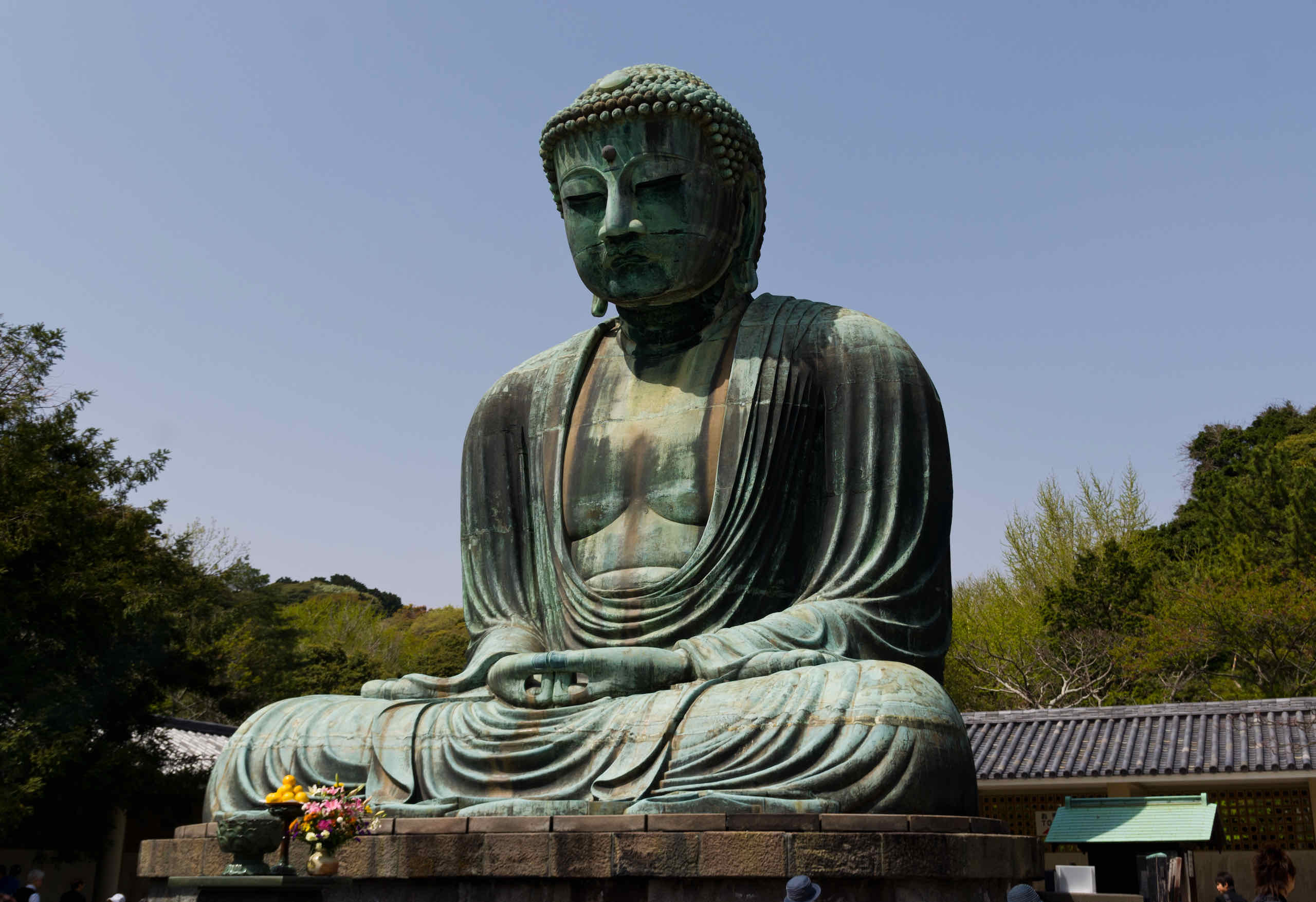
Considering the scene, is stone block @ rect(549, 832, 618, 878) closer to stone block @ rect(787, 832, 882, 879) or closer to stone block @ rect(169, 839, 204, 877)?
stone block @ rect(787, 832, 882, 879)

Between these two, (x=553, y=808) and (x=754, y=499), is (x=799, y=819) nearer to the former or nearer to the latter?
(x=553, y=808)

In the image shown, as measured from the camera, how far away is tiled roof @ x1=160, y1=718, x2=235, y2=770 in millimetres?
20172

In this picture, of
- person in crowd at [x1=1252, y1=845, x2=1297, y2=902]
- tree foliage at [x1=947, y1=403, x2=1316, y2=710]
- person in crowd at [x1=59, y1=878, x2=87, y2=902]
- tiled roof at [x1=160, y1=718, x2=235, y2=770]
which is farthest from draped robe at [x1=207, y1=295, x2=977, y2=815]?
tree foliage at [x1=947, y1=403, x2=1316, y2=710]

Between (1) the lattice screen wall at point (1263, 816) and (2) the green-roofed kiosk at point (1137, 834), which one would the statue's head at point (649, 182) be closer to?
(2) the green-roofed kiosk at point (1137, 834)

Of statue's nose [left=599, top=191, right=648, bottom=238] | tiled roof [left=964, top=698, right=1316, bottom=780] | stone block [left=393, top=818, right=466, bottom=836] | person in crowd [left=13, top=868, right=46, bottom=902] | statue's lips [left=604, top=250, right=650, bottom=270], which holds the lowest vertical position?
person in crowd [left=13, top=868, right=46, bottom=902]

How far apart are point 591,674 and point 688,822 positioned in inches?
54.8

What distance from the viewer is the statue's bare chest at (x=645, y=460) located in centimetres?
727

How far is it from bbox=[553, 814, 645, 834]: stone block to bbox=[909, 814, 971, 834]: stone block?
3.58 feet

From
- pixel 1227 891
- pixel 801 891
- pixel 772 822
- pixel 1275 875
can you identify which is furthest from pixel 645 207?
pixel 1227 891

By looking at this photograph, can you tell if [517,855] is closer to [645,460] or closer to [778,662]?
[778,662]

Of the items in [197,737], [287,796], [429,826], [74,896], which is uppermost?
[197,737]

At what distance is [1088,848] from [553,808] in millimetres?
5896

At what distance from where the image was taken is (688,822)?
517cm

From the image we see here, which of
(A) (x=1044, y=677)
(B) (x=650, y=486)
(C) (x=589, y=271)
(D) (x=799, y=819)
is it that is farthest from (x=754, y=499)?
(A) (x=1044, y=677)
